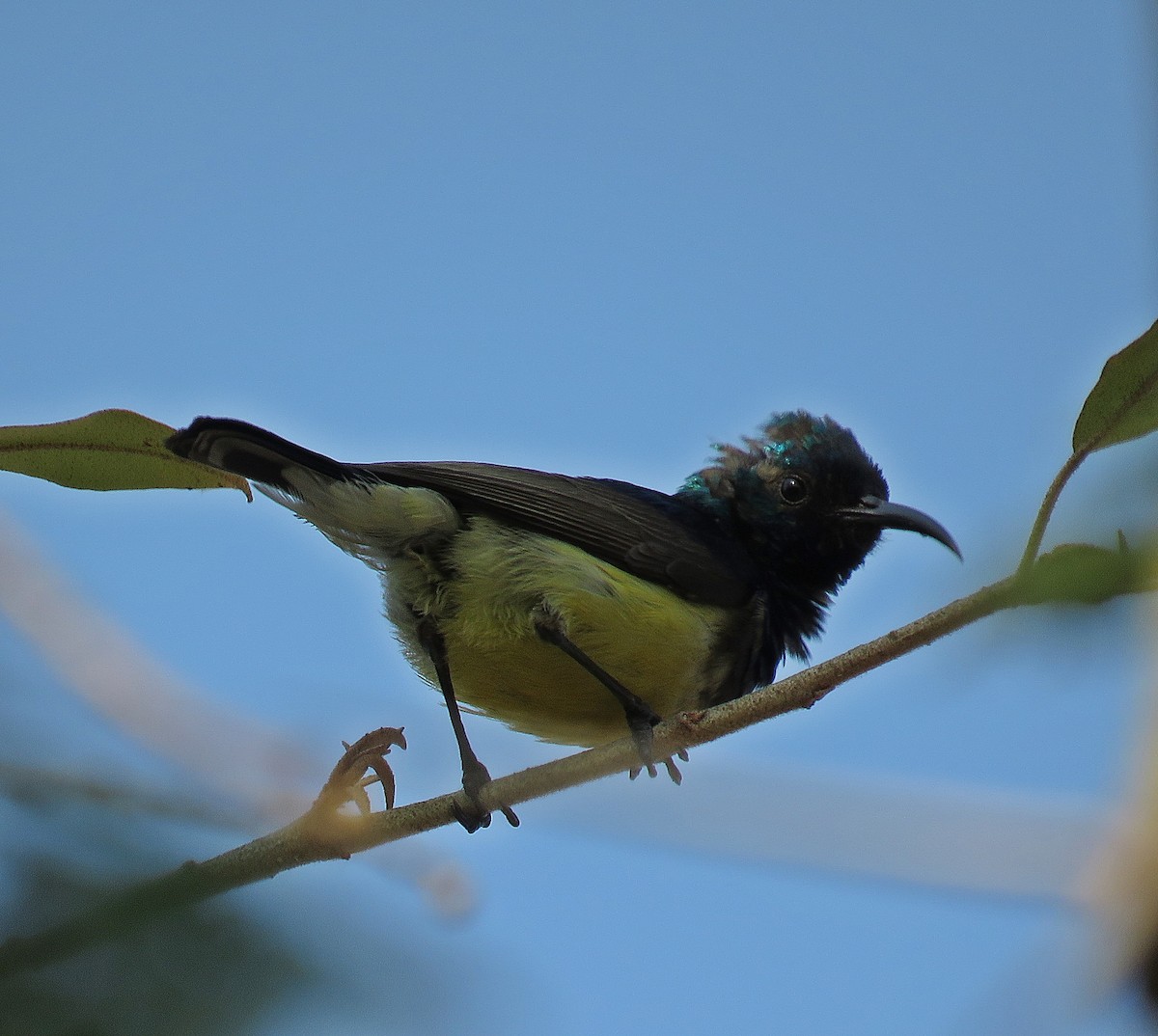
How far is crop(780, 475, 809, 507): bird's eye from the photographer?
15.9ft

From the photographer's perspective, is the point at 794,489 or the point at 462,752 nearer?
the point at 462,752

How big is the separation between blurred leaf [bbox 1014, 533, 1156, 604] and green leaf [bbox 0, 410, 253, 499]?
189 cm

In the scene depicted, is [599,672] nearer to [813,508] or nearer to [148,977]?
[813,508]

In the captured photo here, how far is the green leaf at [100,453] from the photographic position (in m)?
2.66

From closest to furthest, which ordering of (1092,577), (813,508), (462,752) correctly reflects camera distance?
(1092,577) < (462,752) < (813,508)

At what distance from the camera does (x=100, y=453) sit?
9.23ft

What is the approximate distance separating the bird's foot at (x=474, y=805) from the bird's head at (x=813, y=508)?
1.43 m

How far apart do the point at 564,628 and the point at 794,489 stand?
1215 mm

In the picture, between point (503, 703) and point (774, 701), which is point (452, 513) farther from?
point (774, 701)

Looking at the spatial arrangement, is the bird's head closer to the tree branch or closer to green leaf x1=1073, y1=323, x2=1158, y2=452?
the tree branch

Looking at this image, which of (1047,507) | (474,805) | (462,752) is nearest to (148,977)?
(1047,507)

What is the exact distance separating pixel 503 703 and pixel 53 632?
5.77ft

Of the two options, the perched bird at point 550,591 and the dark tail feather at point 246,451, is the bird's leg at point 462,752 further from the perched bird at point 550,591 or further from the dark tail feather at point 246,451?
the dark tail feather at point 246,451

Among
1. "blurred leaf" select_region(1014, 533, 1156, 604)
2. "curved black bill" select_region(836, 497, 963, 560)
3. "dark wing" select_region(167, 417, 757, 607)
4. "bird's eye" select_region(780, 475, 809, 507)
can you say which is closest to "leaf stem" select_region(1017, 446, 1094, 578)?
"blurred leaf" select_region(1014, 533, 1156, 604)
